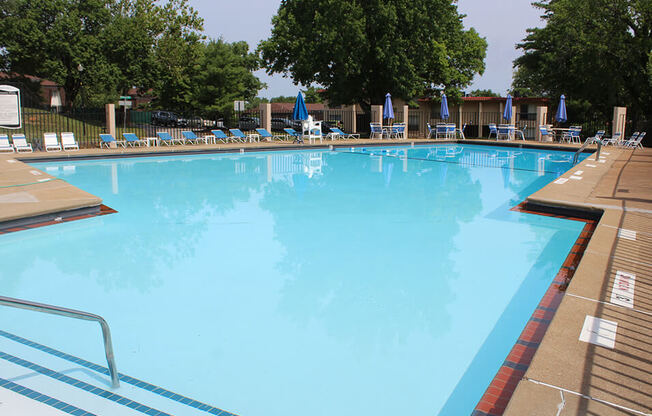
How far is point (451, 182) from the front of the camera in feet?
43.1

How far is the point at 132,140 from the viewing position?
61.3ft

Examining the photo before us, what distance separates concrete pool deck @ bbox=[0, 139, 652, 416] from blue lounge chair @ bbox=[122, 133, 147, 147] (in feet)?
23.3

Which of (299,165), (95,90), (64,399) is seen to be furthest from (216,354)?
(95,90)

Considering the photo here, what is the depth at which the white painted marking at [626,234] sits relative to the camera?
244 inches

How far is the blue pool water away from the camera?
378 cm

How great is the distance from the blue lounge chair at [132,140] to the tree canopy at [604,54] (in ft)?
74.6

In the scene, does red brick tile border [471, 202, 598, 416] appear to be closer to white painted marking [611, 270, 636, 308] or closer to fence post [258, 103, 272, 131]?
white painted marking [611, 270, 636, 308]

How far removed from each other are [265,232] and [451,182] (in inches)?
260

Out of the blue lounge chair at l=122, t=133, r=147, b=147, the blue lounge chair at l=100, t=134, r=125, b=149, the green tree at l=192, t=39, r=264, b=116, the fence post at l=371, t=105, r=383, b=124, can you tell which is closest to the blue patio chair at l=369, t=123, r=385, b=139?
the fence post at l=371, t=105, r=383, b=124

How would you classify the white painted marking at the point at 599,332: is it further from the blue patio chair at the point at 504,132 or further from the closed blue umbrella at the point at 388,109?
the blue patio chair at the point at 504,132

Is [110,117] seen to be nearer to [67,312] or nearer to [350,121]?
[350,121]

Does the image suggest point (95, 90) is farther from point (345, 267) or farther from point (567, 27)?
point (345, 267)

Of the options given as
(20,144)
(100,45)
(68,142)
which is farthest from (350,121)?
(100,45)

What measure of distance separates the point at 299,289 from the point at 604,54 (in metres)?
27.8
